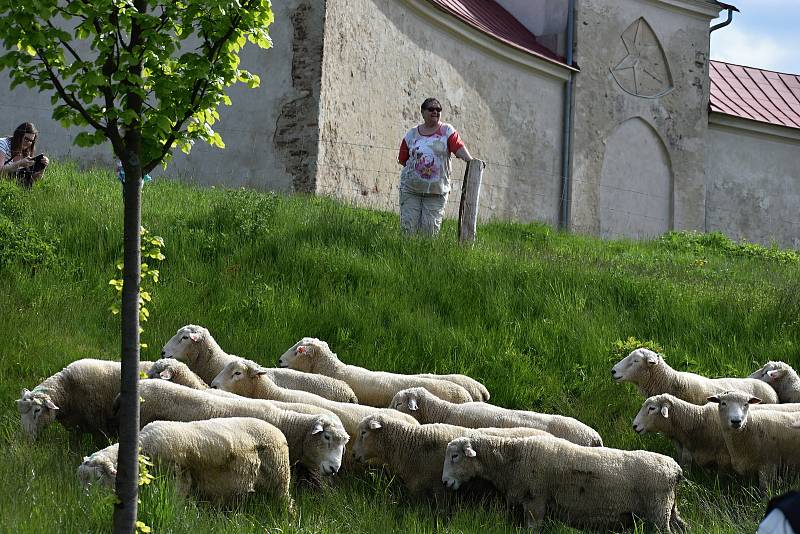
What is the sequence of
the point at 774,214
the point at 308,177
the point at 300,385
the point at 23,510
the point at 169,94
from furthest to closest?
the point at 774,214 < the point at 308,177 < the point at 300,385 < the point at 23,510 < the point at 169,94

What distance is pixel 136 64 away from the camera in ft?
15.1

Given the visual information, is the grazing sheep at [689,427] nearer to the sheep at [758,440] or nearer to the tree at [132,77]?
the sheep at [758,440]

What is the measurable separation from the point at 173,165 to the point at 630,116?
12.9m

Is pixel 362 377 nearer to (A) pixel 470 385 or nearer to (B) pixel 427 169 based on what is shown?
(A) pixel 470 385

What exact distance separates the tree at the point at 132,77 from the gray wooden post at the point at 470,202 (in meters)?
7.89

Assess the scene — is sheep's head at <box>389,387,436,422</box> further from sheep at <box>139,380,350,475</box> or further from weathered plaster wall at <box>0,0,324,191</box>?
weathered plaster wall at <box>0,0,324,191</box>

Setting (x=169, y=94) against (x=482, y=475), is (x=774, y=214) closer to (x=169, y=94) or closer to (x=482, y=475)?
(x=482, y=475)

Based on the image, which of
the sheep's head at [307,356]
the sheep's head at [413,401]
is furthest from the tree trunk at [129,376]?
the sheep's head at [307,356]

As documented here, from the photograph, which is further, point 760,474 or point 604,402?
point 604,402

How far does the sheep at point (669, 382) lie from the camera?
848 centimetres

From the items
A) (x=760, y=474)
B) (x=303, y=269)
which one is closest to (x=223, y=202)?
(x=303, y=269)

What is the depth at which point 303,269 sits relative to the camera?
10.9 meters

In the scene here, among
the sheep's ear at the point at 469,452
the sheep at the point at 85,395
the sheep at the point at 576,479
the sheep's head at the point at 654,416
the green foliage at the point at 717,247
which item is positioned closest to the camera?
the sheep at the point at 576,479

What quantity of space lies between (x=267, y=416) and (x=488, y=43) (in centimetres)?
1569
